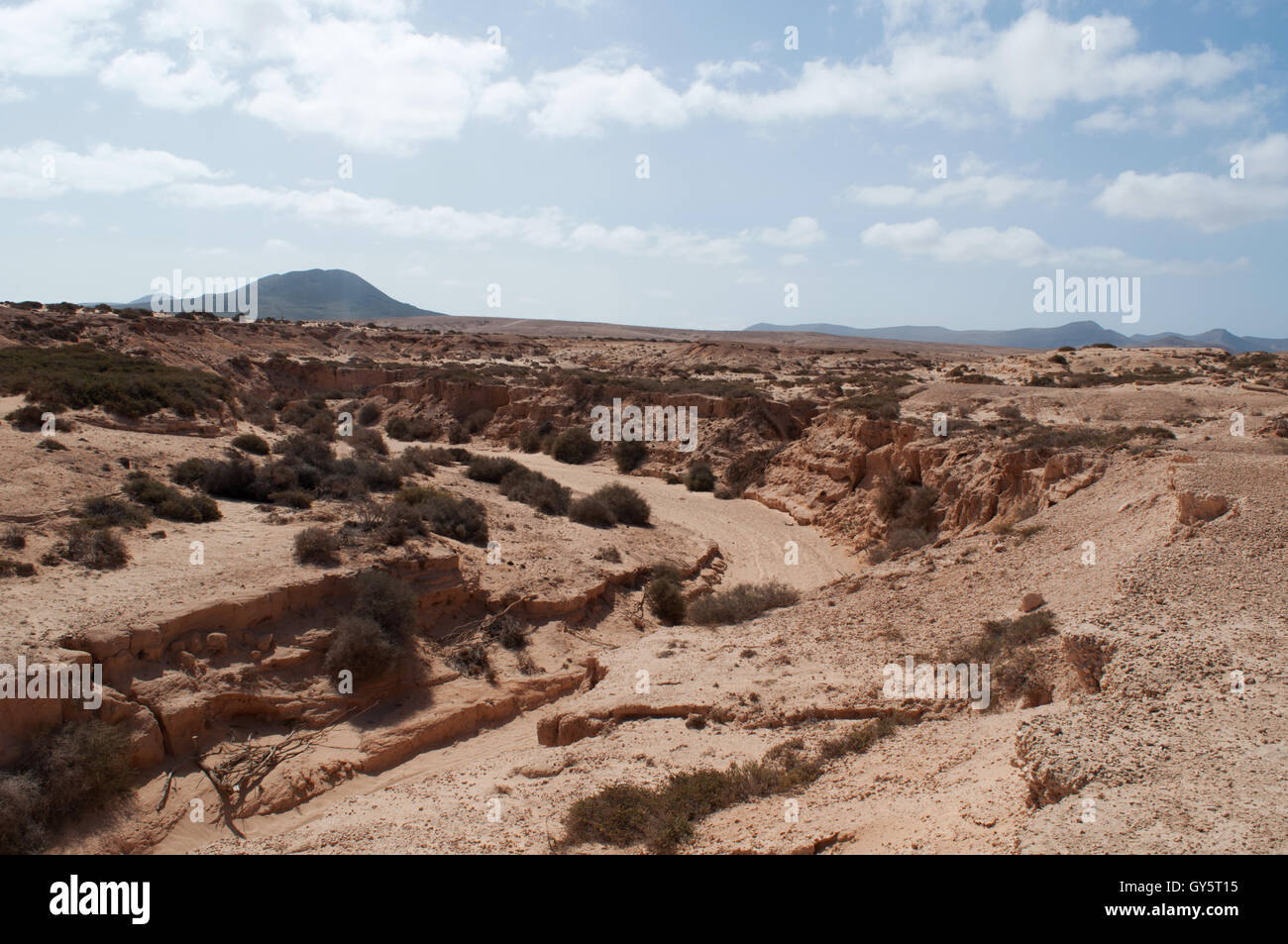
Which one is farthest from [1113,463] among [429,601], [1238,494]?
[429,601]

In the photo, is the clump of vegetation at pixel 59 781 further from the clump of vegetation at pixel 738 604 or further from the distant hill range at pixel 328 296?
the distant hill range at pixel 328 296

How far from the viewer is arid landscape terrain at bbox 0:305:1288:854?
606 centimetres

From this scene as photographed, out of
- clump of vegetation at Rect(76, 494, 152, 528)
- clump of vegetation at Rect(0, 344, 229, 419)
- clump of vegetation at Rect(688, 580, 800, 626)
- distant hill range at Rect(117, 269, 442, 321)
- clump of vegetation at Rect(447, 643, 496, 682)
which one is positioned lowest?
clump of vegetation at Rect(447, 643, 496, 682)

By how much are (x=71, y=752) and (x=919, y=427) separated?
19628 mm

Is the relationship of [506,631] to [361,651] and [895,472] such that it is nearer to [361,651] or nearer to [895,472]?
[361,651]

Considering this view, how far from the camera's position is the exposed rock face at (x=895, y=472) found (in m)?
14.8

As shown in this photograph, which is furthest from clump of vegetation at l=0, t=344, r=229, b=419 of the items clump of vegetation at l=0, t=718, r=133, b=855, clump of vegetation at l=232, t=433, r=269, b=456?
clump of vegetation at l=0, t=718, r=133, b=855

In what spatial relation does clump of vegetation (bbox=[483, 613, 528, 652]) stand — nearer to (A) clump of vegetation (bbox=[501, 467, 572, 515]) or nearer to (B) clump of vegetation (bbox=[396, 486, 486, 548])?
(B) clump of vegetation (bbox=[396, 486, 486, 548])

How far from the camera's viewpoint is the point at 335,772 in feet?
30.6

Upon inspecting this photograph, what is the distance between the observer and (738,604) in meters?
13.5

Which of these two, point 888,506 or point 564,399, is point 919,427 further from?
point 564,399

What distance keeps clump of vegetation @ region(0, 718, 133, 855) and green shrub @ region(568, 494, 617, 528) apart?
1160 centimetres

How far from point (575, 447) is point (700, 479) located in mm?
6963

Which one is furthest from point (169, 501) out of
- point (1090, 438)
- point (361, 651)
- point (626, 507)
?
point (1090, 438)
